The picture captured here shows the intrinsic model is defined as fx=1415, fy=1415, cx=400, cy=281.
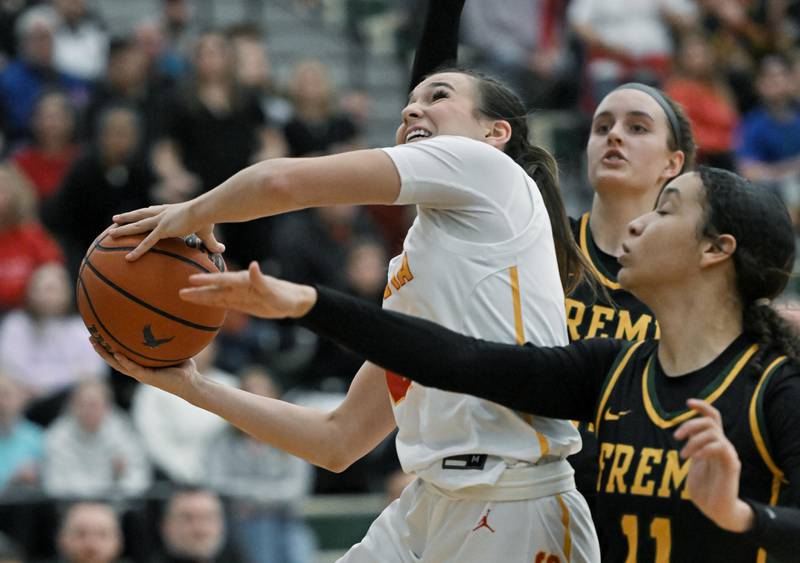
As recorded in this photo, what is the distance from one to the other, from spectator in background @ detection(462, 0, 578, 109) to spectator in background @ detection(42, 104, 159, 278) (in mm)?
4134

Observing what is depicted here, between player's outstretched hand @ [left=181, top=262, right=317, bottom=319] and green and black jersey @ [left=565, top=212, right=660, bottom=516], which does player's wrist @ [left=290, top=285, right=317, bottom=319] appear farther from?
green and black jersey @ [left=565, top=212, right=660, bottom=516]

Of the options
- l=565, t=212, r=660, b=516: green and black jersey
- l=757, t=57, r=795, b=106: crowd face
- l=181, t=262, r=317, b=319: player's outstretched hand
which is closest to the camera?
l=181, t=262, r=317, b=319: player's outstretched hand

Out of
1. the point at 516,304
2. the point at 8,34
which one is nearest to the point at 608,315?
the point at 516,304

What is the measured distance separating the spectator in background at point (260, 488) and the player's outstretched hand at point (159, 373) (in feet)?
11.6

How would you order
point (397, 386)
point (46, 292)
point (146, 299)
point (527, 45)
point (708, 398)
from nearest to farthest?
point (708, 398) → point (146, 299) → point (397, 386) → point (46, 292) → point (527, 45)

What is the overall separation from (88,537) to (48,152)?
134 inches

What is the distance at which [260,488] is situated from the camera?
775 cm

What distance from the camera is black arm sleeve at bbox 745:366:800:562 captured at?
278 centimetres

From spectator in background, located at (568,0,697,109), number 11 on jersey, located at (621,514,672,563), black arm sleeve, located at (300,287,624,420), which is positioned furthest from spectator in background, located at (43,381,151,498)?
spectator in background, located at (568,0,697,109)

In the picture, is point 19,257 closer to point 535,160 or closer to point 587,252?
point 587,252

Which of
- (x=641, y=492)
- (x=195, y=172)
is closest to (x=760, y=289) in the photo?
(x=641, y=492)

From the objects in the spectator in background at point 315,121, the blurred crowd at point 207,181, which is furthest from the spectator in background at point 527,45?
the spectator in background at point 315,121

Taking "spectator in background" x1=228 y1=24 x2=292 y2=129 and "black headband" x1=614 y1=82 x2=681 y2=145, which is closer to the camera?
"black headband" x1=614 y1=82 x2=681 y2=145

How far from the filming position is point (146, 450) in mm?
7773
